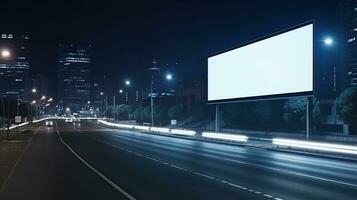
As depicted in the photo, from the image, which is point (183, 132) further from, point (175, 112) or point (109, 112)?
point (109, 112)

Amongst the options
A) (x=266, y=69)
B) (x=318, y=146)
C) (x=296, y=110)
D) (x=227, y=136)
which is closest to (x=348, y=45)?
(x=296, y=110)

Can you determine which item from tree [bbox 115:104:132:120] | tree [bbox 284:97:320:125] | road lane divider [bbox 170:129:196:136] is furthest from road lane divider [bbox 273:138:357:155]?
tree [bbox 115:104:132:120]

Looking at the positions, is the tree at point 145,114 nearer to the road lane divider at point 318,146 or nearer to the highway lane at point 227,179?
the road lane divider at point 318,146

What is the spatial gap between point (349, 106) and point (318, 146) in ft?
69.1

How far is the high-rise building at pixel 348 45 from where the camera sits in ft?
459

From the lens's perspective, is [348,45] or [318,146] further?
[348,45]

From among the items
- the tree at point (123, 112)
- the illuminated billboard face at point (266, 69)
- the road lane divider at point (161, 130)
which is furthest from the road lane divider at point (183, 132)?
the tree at point (123, 112)

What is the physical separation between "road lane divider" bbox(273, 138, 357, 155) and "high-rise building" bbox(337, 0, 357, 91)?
100 metres

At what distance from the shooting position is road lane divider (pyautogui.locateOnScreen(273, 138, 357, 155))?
1319 inches

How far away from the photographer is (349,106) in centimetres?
5616

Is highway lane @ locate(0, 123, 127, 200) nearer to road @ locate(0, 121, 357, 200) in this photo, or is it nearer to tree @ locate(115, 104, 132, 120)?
road @ locate(0, 121, 357, 200)

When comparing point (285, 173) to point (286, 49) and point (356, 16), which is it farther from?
point (356, 16)

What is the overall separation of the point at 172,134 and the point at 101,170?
49.0 m

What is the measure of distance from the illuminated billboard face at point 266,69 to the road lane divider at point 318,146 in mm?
4205
